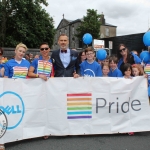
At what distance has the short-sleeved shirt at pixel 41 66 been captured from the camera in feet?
14.9

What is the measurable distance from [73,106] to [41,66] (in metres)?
0.97

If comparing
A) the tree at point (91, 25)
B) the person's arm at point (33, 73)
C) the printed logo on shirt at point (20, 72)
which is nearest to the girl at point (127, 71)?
the person's arm at point (33, 73)

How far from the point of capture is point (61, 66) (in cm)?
471

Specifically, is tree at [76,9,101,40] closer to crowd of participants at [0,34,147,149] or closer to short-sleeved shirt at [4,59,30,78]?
crowd of participants at [0,34,147,149]

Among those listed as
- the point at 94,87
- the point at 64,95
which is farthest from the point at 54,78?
the point at 94,87

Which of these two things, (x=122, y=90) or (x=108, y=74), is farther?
(x=108, y=74)

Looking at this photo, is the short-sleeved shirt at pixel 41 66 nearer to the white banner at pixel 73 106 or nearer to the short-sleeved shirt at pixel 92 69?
the white banner at pixel 73 106

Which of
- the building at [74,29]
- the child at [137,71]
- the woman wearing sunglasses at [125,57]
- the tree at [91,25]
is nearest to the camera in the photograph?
the child at [137,71]

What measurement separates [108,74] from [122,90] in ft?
2.26

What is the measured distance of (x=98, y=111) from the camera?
4.59 metres

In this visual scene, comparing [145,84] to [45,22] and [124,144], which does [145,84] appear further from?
[45,22]

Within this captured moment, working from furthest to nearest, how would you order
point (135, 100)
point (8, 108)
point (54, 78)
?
point (135, 100)
point (54, 78)
point (8, 108)

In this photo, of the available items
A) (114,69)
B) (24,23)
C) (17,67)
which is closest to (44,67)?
(17,67)

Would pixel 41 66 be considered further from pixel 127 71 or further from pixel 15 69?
pixel 127 71
